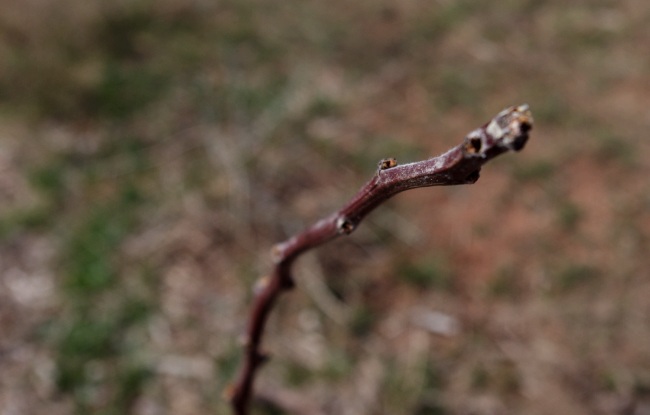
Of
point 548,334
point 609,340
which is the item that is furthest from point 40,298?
point 609,340

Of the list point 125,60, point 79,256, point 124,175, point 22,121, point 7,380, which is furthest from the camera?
point 125,60

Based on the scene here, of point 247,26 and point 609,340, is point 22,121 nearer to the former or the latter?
point 247,26

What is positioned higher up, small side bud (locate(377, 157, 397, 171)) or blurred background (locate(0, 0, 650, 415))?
blurred background (locate(0, 0, 650, 415))

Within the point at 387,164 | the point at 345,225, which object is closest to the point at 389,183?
the point at 387,164

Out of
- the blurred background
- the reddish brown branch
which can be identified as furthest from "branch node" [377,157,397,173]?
the blurred background

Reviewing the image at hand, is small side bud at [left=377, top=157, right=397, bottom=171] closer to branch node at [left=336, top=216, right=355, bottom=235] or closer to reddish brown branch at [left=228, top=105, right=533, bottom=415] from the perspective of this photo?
reddish brown branch at [left=228, top=105, right=533, bottom=415]

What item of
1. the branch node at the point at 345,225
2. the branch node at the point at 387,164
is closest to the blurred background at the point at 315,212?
the branch node at the point at 345,225

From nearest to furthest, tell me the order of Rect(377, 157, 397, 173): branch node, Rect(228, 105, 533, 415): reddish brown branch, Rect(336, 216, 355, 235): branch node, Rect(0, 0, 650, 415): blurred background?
1. Rect(228, 105, 533, 415): reddish brown branch
2. Rect(377, 157, 397, 173): branch node
3. Rect(336, 216, 355, 235): branch node
4. Rect(0, 0, 650, 415): blurred background
